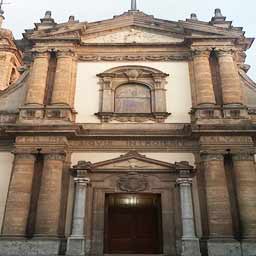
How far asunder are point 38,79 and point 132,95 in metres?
4.11

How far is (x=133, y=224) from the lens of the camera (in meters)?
14.5

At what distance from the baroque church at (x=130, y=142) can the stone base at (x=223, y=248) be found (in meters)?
0.03

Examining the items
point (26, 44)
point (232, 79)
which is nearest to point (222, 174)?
point (232, 79)

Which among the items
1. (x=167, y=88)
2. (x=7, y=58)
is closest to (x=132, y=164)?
(x=167, y=88)

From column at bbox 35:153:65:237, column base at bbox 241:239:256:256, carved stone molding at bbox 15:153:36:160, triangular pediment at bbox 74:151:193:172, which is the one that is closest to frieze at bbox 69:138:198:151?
triangular pediment at bbox 74:151:193:172

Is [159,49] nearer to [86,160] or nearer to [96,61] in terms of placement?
[96,61]

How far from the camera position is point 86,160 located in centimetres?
1382

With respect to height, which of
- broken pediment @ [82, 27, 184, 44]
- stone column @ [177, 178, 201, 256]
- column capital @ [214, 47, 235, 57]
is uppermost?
broken pediment @ [82, 27, 184, 44]

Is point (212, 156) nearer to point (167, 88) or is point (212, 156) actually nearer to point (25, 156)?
point (167, 88)

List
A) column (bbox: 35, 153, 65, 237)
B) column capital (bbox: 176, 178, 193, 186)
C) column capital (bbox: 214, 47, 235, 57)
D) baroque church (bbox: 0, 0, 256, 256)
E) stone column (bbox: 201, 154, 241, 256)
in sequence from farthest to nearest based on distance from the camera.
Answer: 1. column capital (bbox: 214, 47, 235, 57)
2. column capital (bbox: 176, 178, 193, 186)
3. baroque church (bbox: 0, 0, 256, 256)
4. column (bbox: 35, 153, 65, 237)
5. stone column (bbox: 201, 154, 241, 256)

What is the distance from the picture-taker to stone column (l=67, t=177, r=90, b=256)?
1209 cm

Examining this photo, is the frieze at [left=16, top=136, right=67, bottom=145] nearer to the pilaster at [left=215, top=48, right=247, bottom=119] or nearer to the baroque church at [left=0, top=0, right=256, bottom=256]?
the baroque church at [left=0, top=0, right=256, bottom=256]

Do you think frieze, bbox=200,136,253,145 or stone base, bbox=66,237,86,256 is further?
frieze, bbox=200,136,253,145

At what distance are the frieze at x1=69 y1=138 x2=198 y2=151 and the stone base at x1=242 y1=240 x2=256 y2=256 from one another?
3.96 metres
